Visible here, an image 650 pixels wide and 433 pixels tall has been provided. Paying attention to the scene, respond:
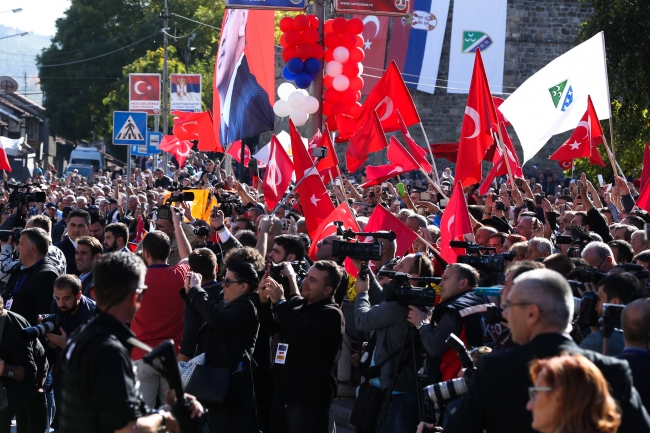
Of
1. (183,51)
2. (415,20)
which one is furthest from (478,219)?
(183,51)

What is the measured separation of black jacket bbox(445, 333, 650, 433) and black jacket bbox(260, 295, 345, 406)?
103 inches

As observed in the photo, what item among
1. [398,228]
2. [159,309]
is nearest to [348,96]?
[398,228]

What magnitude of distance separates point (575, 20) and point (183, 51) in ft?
85.8

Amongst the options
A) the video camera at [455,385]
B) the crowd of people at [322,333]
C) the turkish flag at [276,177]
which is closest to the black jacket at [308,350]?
the crowd of people at [322,333]

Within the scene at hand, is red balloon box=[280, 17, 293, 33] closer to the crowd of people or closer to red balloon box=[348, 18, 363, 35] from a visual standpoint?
red balloon box=[348, 18, 363, 35]

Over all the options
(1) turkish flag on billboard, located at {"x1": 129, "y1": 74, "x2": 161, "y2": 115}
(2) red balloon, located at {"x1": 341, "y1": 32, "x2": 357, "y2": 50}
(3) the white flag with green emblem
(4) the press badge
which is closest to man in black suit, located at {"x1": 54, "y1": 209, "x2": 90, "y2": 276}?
(4) the press badge

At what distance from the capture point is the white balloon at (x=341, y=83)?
48.4 ft

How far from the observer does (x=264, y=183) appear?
11586 millimetres

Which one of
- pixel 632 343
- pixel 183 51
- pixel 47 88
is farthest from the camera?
pixel 47 88

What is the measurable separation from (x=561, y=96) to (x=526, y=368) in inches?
355

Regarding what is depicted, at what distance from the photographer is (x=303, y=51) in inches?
568

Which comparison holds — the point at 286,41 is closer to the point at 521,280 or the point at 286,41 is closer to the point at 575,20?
the point at 521,280

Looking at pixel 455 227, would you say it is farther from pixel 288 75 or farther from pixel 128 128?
pixel 128 128

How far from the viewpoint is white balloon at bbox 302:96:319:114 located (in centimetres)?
1490
